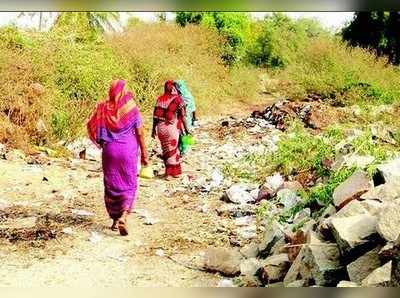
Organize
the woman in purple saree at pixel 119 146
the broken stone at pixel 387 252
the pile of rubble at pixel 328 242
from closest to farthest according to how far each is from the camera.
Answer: the broken stone at pixel 387 252, the pile of rubble at pixel 328 242, the woman in purple saree at pixel 119 146

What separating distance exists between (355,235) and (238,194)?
2.25 feet

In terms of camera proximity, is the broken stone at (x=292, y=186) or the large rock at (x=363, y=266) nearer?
the large rock at (x=363, y=266)

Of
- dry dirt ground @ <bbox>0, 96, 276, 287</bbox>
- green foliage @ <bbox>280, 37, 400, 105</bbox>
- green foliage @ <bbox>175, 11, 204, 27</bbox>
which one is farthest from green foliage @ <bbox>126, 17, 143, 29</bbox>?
green foliage @ <bbox>280, 37, 400, 105</bbox>

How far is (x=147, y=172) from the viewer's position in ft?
12.2

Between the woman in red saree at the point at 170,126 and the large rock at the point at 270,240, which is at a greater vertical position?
the woman in red saree at the point at 170,126

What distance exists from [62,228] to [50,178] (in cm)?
24

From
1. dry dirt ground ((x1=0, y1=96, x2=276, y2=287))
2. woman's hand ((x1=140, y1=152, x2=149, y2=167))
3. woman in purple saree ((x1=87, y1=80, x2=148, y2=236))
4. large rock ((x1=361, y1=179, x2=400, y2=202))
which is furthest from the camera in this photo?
woman's hand ((x1=140, y1=152, x2=149, y2=167))

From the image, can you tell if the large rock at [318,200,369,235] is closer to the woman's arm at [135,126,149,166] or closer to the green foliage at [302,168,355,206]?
the green foliage at [302,168,355,206]

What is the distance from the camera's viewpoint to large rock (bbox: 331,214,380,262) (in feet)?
10.4

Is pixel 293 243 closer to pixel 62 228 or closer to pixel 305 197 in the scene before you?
pixel 305 197

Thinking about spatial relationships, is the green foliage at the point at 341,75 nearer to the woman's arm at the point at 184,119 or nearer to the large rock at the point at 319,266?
the woman's arm at the point at 184,119

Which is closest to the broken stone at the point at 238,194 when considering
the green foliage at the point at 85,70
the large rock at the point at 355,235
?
the large rock at the point at 355,235

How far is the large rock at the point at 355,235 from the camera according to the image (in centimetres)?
318

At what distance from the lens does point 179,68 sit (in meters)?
3.67
